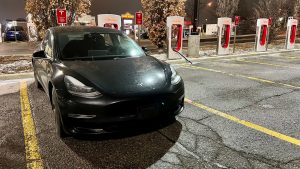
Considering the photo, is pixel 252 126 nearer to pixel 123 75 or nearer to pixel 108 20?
pixel 123 75

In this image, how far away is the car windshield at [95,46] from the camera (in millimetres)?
4668

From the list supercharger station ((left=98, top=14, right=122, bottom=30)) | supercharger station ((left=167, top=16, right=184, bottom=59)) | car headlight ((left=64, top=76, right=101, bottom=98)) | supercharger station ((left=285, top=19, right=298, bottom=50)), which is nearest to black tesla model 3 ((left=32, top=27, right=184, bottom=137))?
car headlight ((left=64, top=76, right=101, bottom=98))

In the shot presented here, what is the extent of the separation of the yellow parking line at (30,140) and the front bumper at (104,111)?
50cm

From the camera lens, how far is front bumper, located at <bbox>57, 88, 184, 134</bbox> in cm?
345

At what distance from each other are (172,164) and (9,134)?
98.2 inches

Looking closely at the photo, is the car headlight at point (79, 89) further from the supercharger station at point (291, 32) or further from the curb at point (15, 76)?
the supercharger station at point (291, 32)

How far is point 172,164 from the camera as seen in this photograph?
11.1ft

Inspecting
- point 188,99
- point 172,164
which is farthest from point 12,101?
point 172,164

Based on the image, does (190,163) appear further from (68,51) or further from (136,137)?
(68,51)

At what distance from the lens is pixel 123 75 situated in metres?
3.85

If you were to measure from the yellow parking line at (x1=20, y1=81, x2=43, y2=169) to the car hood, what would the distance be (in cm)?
112

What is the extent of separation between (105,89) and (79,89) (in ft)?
1.14

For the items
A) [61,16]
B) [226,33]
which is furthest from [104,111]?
[226,33]

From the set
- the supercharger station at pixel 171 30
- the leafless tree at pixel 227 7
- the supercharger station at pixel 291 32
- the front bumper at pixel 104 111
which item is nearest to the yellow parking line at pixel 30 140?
the front bumper at pixel 104 111
